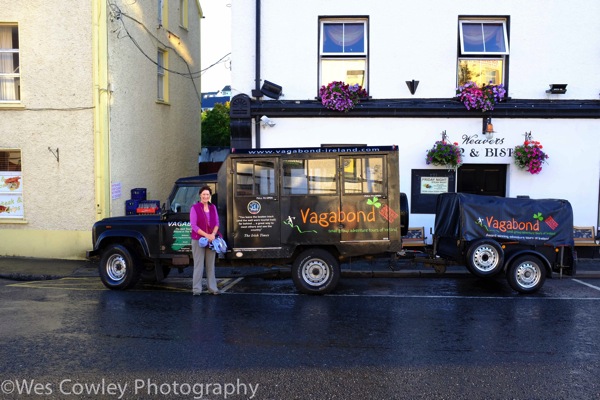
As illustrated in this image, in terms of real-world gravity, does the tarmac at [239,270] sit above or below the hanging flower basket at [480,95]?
below

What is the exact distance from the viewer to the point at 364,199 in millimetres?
9359

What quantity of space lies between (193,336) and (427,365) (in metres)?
2.88

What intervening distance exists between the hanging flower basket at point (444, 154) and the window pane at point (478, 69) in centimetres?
179

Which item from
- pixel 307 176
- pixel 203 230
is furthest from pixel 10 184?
pixel 307 176

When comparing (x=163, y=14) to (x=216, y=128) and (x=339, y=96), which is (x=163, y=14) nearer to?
(x=339, y=96)

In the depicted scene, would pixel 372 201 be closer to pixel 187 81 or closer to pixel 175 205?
pixel 175 205

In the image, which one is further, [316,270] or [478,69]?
[478,69]

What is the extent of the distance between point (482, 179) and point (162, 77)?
34.1 feet

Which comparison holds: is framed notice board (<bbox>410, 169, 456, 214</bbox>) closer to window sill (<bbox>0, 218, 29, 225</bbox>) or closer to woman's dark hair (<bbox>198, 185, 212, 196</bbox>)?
woman's dark hair (<bbox>198, 185, 212, 196</bbox>)

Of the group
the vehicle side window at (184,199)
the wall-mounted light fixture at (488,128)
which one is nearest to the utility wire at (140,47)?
the vehicle side window at (184,199)

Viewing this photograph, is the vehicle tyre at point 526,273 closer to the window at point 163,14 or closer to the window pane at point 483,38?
the window pane at point 483,38

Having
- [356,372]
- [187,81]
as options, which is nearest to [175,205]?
[356,372]

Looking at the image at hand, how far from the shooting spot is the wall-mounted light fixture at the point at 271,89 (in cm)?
1338

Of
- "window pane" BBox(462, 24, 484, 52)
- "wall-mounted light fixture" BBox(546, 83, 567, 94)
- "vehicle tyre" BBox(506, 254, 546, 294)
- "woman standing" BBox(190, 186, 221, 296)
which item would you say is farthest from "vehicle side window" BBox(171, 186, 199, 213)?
"wall-mounted light fixture" BBox(546, 83, 567, 94)
